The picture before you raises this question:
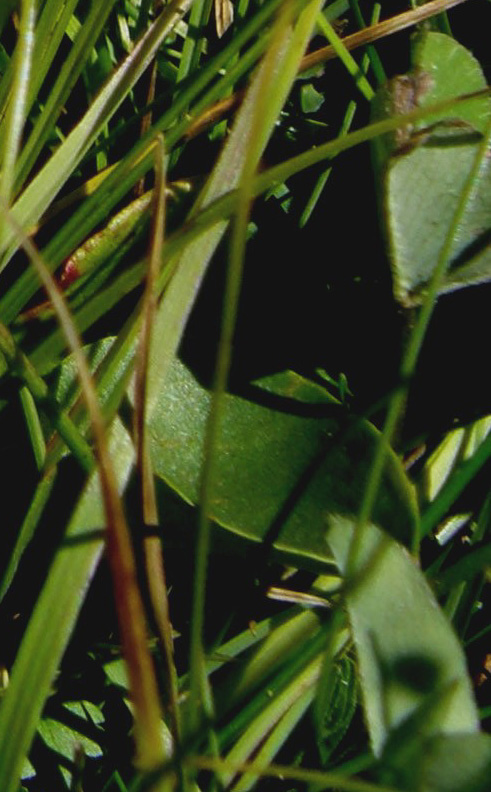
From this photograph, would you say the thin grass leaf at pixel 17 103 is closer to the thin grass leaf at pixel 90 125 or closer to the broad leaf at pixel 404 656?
the thin grass leaf at pixel 90 125

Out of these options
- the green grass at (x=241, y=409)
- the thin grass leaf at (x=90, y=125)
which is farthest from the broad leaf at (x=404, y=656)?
the thin grass leaf at (x=90, y=125)

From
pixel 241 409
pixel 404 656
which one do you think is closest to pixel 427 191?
pixel 241 409

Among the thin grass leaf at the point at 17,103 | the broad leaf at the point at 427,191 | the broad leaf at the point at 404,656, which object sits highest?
the thin grass leaf at the point at 17,103

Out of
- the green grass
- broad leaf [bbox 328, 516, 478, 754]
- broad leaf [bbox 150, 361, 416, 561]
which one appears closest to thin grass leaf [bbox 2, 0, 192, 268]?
the green grass

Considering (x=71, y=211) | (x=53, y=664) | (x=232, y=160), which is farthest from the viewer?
(x=71, y=211)

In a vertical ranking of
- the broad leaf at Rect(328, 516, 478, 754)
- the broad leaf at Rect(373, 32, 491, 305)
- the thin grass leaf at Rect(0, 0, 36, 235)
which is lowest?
the broad leaf at Rect(328, 516, 478, 754)

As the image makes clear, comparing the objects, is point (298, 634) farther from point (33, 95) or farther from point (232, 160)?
point (33, 95)

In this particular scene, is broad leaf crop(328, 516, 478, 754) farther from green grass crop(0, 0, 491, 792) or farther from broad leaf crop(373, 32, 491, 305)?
broad leaf crop(373, 32, 491, 305)

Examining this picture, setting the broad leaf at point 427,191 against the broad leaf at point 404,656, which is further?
the broad leaf at point 427,191

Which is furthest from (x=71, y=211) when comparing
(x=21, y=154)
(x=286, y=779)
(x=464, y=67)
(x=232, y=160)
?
(x=286, y=779)
